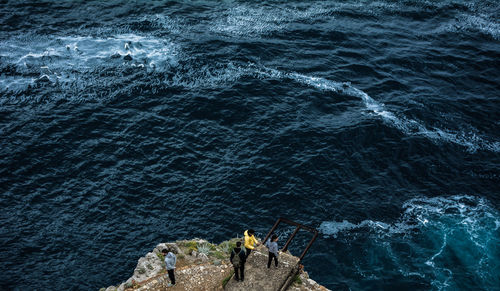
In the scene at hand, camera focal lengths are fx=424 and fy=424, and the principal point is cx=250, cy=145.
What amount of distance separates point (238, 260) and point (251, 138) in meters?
25.5

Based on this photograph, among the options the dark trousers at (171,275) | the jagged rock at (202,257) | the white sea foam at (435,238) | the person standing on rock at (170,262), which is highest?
the person standing on rock at (170,262)

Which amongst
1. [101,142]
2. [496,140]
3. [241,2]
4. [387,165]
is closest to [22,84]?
[101,142]

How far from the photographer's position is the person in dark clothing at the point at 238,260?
26.6 meters

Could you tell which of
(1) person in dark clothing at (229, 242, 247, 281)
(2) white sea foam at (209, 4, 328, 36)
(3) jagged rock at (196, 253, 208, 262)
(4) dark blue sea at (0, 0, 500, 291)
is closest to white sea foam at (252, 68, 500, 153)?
(4) dark blue sea at (0, 0, 500, 291)

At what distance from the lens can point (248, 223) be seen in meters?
41.4

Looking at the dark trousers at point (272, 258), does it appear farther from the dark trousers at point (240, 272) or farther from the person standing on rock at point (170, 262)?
the person standing on rock at point (170, 262)

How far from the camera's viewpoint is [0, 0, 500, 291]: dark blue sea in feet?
129

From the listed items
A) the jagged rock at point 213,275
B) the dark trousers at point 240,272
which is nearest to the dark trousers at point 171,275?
the jagged rock at point 213,275

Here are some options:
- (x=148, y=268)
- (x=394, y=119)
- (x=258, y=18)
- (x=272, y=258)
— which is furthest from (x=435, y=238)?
(x=258, y=18)

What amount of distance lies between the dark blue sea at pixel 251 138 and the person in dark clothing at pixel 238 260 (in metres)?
11.7

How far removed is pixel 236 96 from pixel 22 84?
1147 inches

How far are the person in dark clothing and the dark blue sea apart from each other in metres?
11.7

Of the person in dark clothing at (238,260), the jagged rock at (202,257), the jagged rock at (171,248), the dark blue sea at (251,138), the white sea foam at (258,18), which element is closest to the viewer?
the person in dark clothing at (238,260)

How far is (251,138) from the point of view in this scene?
5097 centimetres
